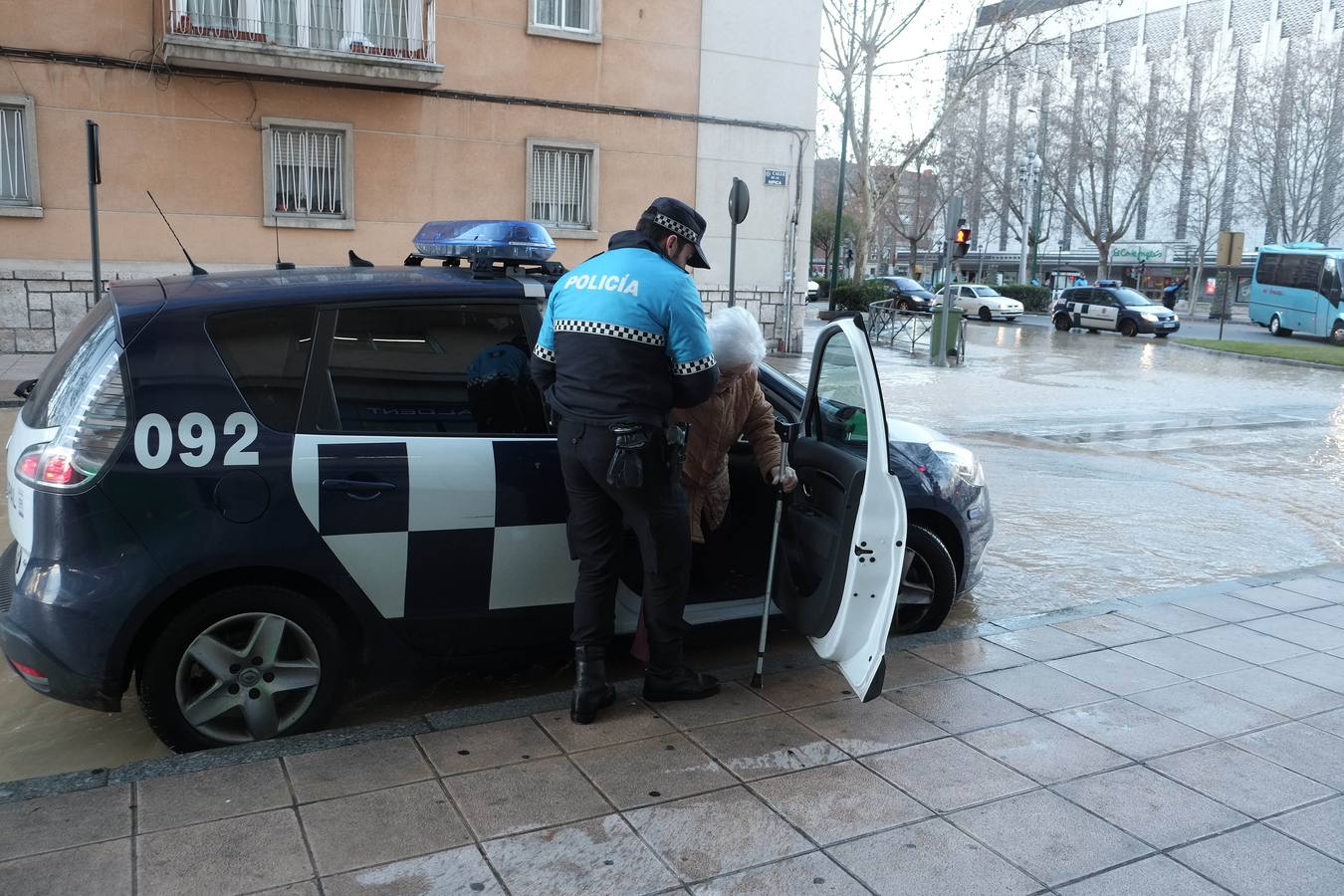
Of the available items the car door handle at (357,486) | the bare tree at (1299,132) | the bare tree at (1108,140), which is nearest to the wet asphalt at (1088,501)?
the car door handle at (357,486)

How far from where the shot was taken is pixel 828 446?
4.04 meters

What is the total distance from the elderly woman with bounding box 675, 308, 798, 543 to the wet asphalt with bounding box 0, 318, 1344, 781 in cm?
65

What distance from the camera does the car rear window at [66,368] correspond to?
331 cm

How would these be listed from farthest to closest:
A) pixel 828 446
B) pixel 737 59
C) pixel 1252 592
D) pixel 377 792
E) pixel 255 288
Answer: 1. pixel 737 59
2. pixel 1252 592
3. pixel 828 446
4. pixel 255 288
5. pixel 377 792

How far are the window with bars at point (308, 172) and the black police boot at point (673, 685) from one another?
→ 13209 mm

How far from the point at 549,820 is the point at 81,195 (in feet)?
47.2

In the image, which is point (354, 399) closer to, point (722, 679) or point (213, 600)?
point (213, 600)

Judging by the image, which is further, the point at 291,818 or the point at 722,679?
the point at 722,679

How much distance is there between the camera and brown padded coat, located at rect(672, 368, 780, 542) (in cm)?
399

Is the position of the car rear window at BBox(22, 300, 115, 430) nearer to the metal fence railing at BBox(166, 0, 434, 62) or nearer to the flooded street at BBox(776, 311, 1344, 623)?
the flooded street at BBox(776, 311, 1344, 623)

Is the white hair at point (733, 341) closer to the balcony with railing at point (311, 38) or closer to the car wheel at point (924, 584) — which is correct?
the car wheel at point (924, 584)

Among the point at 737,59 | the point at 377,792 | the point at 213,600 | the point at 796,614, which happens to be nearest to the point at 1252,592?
the point at 796,614

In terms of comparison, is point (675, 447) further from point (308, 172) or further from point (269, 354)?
point (308, 172)

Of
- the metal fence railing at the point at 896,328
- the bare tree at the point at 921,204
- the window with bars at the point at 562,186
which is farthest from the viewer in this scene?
the bare tree at the point at 921,204
